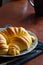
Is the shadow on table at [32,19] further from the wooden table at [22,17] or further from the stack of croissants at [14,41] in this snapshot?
the stack of croissants at [14,41]

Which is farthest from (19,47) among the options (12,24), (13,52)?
(12,24)

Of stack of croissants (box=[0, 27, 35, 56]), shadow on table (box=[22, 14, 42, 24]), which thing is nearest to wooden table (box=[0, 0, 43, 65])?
shadow on table (box=[22, 14, 42, 24])

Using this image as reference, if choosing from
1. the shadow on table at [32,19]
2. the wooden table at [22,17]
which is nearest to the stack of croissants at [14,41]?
the wooden table at [22,17]

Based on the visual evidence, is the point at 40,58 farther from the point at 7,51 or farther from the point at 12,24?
the point at 12,24

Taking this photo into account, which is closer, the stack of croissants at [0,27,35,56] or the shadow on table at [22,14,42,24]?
the stack of croissants at [0,27,35,56]

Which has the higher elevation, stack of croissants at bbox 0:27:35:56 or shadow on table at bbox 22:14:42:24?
stack of croissants at bbox 0:27:35:56

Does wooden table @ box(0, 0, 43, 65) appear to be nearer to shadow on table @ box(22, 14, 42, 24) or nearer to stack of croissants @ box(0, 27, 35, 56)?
shadow on table @ box(22, 14, 42, 24)
